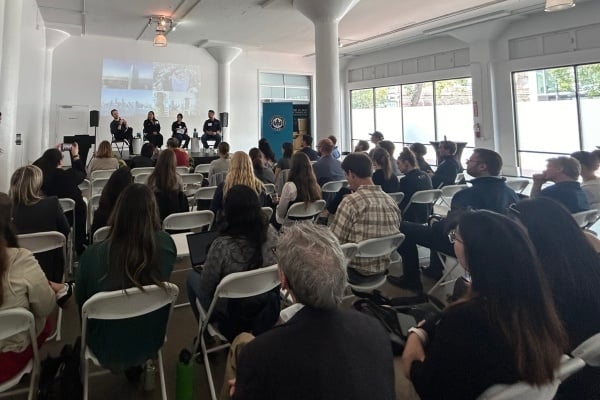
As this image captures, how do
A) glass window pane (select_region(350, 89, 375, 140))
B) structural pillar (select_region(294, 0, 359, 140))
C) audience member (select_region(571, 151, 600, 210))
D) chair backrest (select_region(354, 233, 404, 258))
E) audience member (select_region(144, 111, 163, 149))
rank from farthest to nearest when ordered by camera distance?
1. glass window pane (select_region(350, 89, 375, 140))
2. audience member (select_region(144, 111, 163, 149))
3. structural pillar (select_region(294, 0, 359, 140))
4. audience member (select_region(571, 151, 600, 210))
5. chair backrest (select_region(354, 233, 404, 258))

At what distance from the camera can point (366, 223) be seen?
2887mm

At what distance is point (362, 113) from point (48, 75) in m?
11.0

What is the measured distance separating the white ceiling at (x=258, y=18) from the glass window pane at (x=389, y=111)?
1939mm

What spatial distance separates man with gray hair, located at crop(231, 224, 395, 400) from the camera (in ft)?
3.15

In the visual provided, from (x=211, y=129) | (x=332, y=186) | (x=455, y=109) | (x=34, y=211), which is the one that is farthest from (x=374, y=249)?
(x=455, y=109)

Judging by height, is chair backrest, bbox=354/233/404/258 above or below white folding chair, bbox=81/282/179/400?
above

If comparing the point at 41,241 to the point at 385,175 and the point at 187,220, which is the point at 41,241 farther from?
the point at 385,175

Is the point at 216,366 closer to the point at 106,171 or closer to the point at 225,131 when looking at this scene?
the point at 106,171

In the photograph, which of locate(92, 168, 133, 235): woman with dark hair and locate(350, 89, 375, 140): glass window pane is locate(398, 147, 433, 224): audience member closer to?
locate(92, 168, 133, 235): woman with dark hair

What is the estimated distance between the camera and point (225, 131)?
14.1 m

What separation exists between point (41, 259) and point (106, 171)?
10.6 ft

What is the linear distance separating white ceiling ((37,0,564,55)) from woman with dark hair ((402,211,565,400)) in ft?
29.2

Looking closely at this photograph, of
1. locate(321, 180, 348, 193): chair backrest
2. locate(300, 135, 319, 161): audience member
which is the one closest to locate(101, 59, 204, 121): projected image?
locate(300, 135, 319, 161): audience member

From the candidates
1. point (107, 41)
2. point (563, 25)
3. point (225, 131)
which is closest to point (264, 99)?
point (225, 131)
